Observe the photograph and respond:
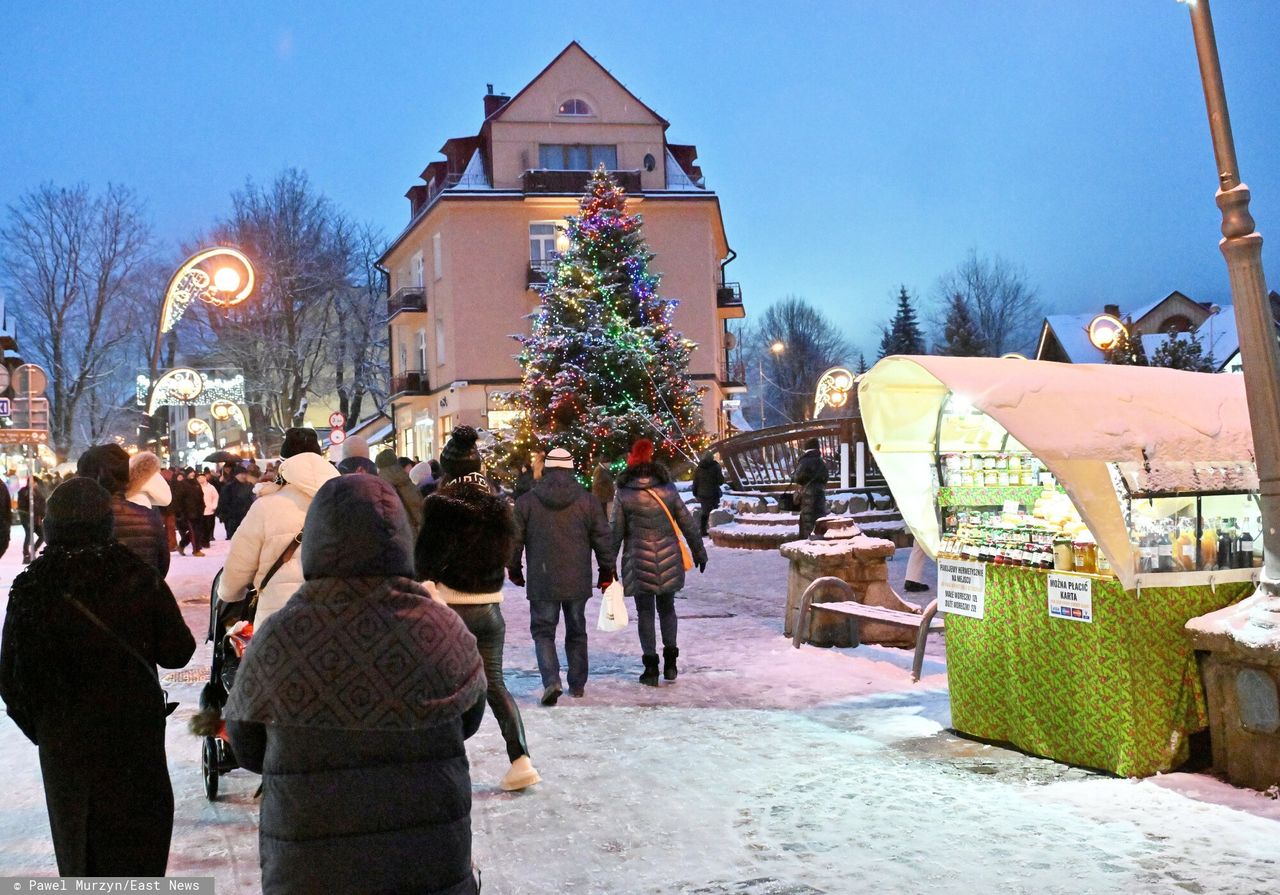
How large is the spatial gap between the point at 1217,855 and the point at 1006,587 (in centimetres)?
229

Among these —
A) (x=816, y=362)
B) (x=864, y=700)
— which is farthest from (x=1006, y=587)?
(x=816, y=362)

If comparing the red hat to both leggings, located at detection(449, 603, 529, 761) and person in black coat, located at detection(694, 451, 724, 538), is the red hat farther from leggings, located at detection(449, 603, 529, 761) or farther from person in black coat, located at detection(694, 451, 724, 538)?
person in black coat, located at detection(694, 451, 724, 538)

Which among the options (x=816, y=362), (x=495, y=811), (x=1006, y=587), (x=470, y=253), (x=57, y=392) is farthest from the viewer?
(x=816, y=362)

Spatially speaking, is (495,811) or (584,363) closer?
(495,811)

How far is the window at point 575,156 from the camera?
42.6 metres

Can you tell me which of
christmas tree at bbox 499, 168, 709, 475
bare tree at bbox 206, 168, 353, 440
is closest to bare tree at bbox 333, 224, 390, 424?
bare tree at bbox 206, 168, 353, 440

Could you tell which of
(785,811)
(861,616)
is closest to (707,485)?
(861,616)

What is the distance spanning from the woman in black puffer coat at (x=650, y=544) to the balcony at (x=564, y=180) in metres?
33.1

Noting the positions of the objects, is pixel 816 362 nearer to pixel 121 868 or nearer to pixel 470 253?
pixel 470 253

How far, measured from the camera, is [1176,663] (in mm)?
6586

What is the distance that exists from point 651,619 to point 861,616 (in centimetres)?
188

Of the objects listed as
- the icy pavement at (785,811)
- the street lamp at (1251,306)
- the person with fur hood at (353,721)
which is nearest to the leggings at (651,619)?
the icy pavement at (785,811)

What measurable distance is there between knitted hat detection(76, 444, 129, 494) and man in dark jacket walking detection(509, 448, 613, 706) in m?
2.72

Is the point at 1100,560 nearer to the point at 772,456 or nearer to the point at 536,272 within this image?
the point at 772,456
